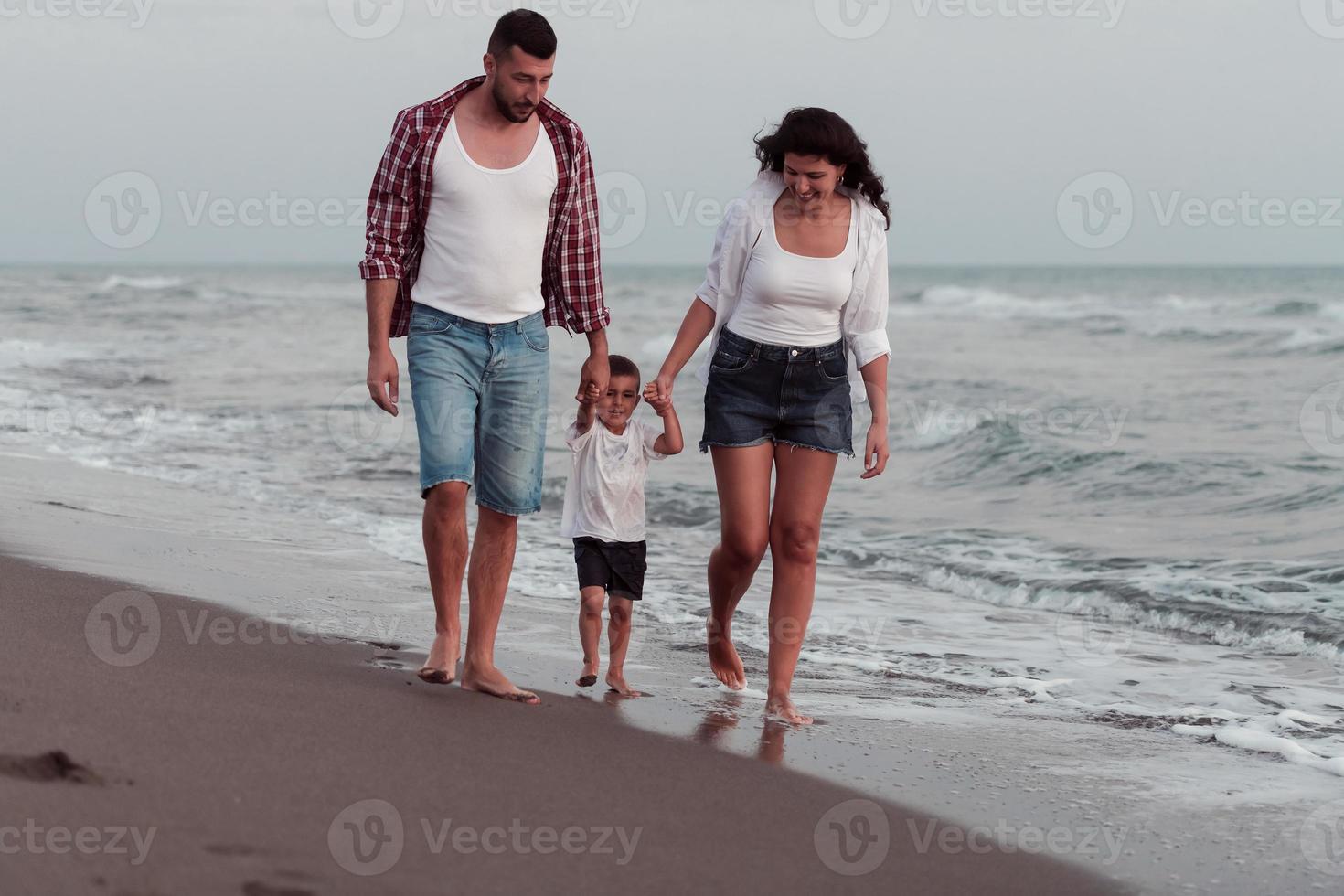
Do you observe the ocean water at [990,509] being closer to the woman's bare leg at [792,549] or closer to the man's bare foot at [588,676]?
the woman's bare leg at [792,549]

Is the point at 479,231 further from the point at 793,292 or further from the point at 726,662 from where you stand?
the point at 726,662

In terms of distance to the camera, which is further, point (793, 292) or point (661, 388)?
point (661, 388)

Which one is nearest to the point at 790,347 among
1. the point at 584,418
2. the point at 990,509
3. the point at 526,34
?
the point at 584,418

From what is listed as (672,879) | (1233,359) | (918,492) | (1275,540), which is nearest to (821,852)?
(672,879)

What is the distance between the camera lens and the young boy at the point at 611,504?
14.7 feet

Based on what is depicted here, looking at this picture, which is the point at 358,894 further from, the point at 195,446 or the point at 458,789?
the point at 195,446

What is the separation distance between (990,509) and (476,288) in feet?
20.3

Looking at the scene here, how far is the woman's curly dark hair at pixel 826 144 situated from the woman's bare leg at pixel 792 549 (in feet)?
2.67

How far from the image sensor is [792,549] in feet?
14.1

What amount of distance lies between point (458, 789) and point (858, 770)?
1.21 meters

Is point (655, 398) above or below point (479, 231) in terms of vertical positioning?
below

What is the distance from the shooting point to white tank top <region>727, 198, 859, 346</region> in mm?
4141

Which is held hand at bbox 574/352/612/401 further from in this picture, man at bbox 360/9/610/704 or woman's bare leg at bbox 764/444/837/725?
woman's bare leg at bbox 764/444/837/725

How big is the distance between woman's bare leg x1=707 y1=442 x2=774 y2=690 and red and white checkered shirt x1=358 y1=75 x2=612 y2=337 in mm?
628
